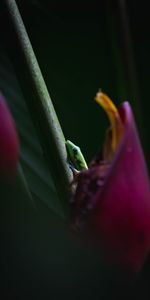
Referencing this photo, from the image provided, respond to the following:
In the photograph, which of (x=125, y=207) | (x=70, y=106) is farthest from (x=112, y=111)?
(x=70, y=106)

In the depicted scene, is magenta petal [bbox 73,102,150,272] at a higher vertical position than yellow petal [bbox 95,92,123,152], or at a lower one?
lower

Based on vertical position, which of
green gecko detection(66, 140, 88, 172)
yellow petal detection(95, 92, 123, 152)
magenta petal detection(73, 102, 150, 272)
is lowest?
magenta petal detection(73, 102, 150, 272)

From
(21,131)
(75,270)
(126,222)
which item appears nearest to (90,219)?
(126,222)

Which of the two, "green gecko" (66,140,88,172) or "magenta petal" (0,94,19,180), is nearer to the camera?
"magenta petal" (0,94,19,180)

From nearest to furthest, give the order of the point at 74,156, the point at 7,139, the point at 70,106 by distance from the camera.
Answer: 1. the point at 7,139
2. the point at 74,156
3. the point at 70,106

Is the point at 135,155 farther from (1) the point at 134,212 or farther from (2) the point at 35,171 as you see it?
(2) the point at 35,171

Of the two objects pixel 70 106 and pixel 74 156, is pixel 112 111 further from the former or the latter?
pixel 70 106
